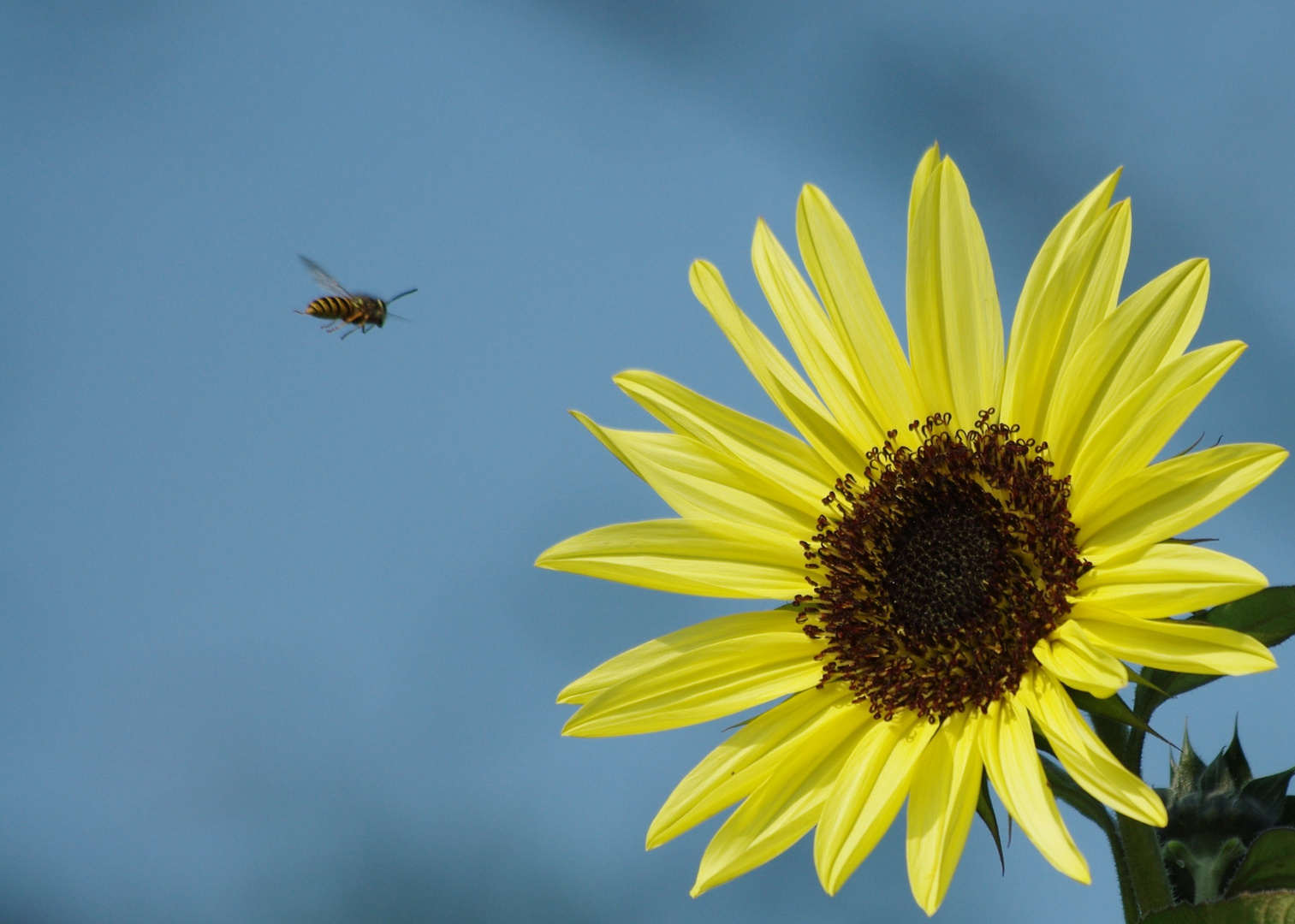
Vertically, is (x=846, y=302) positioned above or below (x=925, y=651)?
above

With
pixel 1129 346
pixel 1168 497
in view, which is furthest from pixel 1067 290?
pixel 1168 497

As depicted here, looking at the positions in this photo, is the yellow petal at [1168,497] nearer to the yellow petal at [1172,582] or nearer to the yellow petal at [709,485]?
the yellow petal at [1172,582]

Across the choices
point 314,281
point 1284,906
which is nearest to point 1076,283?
point 1284,906

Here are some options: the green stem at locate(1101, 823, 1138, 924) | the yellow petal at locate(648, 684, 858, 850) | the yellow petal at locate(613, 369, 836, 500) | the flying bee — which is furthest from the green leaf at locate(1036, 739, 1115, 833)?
the flying bee

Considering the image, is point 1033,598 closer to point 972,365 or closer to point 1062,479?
point 1062,479

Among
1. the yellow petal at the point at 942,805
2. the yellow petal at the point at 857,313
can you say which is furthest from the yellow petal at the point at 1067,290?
the yellow petal at the point at 942,805

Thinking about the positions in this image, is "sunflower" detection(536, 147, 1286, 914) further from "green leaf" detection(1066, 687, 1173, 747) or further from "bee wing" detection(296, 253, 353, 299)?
"bee wing" detection(296, 253, 353, 299)
